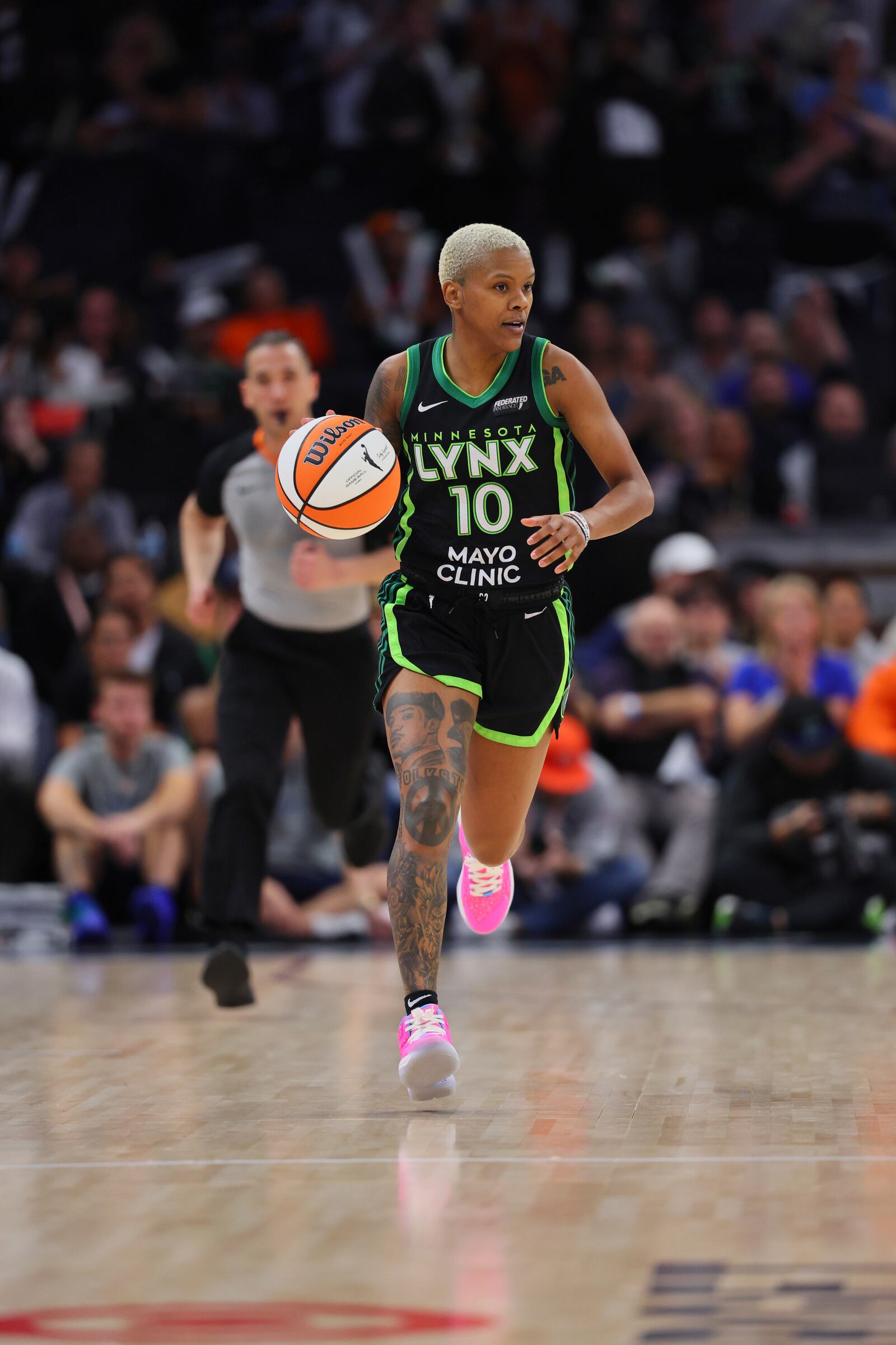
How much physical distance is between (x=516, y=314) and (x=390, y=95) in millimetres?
10946

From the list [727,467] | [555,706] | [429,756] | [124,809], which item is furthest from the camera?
[727,467]

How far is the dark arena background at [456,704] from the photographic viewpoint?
3.13m

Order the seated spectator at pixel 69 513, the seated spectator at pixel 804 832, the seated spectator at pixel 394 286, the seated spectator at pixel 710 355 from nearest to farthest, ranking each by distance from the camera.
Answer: the seated spectator at pixel 804 832 < the seated spectator at pixel 69 513 < the seated spectator at pixel 394 286 < the seated spectator at pixel 710 355

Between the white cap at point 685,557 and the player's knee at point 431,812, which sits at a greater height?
the white cap at point 685,557

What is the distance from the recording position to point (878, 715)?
989 centimetres

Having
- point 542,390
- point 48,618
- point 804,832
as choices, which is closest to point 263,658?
point 542,390

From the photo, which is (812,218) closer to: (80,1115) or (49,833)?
(49,833)

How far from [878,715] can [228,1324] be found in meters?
7.76

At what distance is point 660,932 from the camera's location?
31.6 feet

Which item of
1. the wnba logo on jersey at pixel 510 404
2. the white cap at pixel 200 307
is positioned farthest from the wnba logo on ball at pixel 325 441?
the white cap at pixel 200 307

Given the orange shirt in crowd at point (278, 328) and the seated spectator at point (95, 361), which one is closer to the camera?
the seated spectator at point (95, 361)

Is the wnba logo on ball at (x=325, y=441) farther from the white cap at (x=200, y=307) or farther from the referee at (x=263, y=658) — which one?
the white cap at (x=200, y=307)

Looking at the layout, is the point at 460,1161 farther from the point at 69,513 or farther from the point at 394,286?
the point at 394,286

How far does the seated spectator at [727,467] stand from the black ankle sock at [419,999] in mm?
8212
